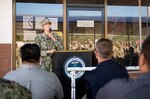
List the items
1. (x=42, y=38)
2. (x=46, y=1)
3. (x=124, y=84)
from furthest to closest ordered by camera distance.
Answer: (x=46, y=1)
(x=42, y=38)
(x=124, y=84)

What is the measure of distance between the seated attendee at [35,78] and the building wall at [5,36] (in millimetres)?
5768

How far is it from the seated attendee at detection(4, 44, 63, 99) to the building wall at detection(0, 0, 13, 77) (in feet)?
18.9

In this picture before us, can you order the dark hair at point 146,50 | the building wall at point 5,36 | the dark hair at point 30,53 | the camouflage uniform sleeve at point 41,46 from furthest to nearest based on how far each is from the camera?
1. the building wall at point 5,36
2. the camouflage uniform sleeve at point 41,46
3. the dark hair at point 30,53
4. the dark hair at point 146,50

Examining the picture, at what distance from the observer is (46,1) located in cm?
1069

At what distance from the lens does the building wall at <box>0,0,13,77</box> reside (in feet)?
32.4

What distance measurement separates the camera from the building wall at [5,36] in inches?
389

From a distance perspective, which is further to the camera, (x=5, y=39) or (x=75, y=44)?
(x=75, y=44)

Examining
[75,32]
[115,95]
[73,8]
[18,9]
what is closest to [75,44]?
[75,32]

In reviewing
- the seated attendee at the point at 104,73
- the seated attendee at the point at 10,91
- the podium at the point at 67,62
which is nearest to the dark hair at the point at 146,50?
the seated attendee at the point at 10,91

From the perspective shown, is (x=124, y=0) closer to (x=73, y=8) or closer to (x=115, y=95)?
(x=73, y=8)

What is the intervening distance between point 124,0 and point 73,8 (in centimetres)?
148

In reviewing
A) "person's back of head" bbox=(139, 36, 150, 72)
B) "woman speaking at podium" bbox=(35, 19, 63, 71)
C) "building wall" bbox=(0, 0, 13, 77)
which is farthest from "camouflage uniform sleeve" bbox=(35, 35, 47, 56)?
"person's back of head" bbox=(139, 36, 150, 72)

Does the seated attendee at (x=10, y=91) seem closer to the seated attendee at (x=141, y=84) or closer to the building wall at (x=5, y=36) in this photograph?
the seated attendee at (x=141, y=84)

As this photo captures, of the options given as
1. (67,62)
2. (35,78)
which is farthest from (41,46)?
(35,78)
